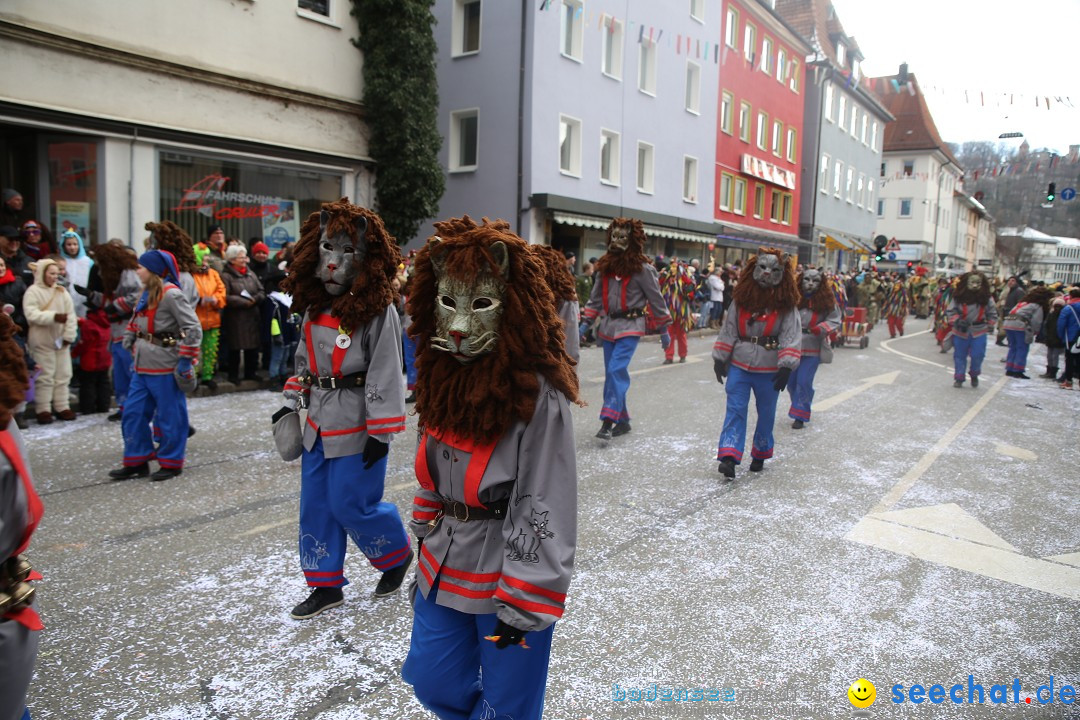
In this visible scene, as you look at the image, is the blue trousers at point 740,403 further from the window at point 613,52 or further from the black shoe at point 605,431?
the window at point 613,52

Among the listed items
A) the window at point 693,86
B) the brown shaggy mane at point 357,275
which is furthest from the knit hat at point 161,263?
the window at point 693,86

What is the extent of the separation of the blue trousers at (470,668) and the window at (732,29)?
101 feet

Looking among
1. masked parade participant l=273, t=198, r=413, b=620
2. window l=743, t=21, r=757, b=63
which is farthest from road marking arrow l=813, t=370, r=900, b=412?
window l=743, t=21, r=757, b=63

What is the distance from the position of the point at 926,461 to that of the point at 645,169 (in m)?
19.2

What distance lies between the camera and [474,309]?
7.97ft

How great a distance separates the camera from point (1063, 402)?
469 inches

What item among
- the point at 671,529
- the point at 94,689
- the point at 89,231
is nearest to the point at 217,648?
the point at 94,689

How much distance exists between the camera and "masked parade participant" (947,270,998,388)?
12336 mm

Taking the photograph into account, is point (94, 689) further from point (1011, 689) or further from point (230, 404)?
point (230, 404)

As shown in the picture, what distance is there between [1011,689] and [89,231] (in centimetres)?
1343

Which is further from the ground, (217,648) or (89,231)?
(89,231)

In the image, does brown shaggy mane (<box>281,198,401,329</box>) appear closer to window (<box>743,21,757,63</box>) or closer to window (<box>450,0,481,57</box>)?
window (<box>450,0,481,57</box>)

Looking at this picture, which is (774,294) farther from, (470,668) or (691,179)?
(691,179)

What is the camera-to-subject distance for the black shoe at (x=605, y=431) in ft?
25.6
